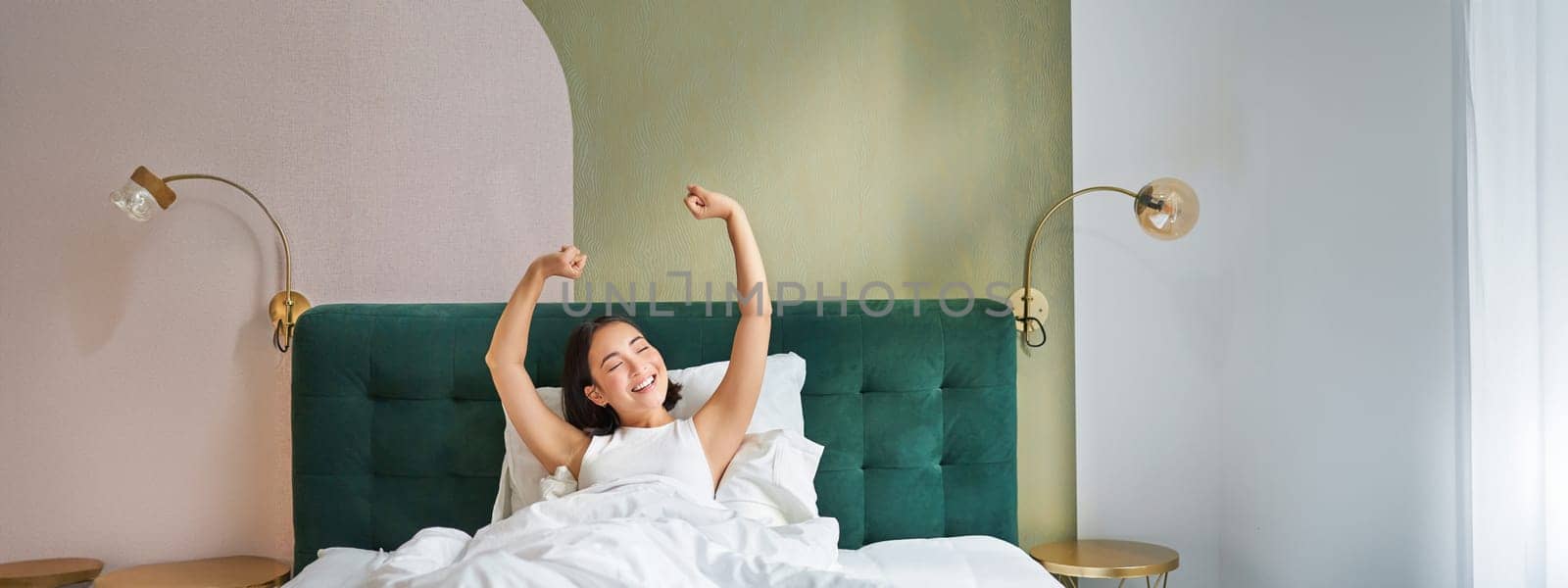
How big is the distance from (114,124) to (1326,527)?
10.4 ft

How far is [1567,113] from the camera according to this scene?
1.97 meters

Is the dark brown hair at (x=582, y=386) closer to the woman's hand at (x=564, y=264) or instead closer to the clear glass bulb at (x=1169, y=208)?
the woman's hand at (x=564, y=264)

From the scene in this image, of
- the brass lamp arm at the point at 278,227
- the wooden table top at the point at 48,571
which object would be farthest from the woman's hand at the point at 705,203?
the wooden table top at the point at 48,571

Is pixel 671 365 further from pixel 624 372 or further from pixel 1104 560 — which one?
pixel 1104 560

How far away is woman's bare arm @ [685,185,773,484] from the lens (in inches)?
88.3

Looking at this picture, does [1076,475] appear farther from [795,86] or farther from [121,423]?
[121,423]

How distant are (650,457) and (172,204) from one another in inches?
56.0

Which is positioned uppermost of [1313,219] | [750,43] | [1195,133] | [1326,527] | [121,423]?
[750,43]

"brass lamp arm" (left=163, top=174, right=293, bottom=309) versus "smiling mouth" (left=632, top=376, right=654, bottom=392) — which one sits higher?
"brass lamp arm" (left=163, top=174, right=293, bottom=309)

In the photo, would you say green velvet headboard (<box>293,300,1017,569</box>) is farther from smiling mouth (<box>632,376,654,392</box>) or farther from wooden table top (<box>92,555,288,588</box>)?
smiling mouth (<box>632,376,654,392</box>)

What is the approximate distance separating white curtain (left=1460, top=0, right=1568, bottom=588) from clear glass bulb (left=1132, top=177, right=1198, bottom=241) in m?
0.56

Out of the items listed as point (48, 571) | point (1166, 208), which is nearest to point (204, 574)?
point (48, 571)

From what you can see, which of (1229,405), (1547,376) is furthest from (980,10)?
(1547,376)

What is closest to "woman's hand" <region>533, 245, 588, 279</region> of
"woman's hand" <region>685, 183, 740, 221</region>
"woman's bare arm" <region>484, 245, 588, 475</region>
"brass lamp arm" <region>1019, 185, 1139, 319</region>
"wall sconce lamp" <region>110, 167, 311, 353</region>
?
"woman's bare arm" <region>484, 245, 588, 475</region>
